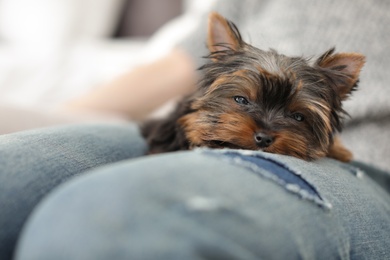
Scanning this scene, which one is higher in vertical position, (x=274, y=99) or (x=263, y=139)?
(x=274, y=99)

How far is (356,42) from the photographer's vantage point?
2475 mm

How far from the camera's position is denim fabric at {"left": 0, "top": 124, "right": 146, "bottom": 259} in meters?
1.44

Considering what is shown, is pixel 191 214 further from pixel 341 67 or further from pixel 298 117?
pixel 341 67

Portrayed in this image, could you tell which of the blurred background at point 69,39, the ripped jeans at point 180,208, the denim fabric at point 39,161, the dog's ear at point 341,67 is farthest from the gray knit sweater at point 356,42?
the blurred background at point 69,39

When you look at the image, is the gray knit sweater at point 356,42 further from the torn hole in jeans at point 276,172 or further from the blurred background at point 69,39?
the blurred background at point 69,39

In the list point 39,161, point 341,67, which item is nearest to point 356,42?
point 341,67

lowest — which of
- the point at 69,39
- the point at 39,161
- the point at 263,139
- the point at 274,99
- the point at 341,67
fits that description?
the point at 69,39

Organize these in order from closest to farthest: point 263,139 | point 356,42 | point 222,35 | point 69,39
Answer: point 263,139 < point 222,35 < point 356,42 < point 69,39

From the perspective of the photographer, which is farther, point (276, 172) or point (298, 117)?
point (298, 117)

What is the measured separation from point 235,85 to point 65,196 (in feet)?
3.38

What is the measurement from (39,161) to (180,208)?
0.73m

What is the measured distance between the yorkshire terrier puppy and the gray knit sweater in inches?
15.4

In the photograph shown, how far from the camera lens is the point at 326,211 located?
4.70 feet

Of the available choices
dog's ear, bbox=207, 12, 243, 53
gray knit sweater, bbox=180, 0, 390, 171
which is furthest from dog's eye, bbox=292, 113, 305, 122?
gray knit sweater, bbox=180, 0, 390, 171
